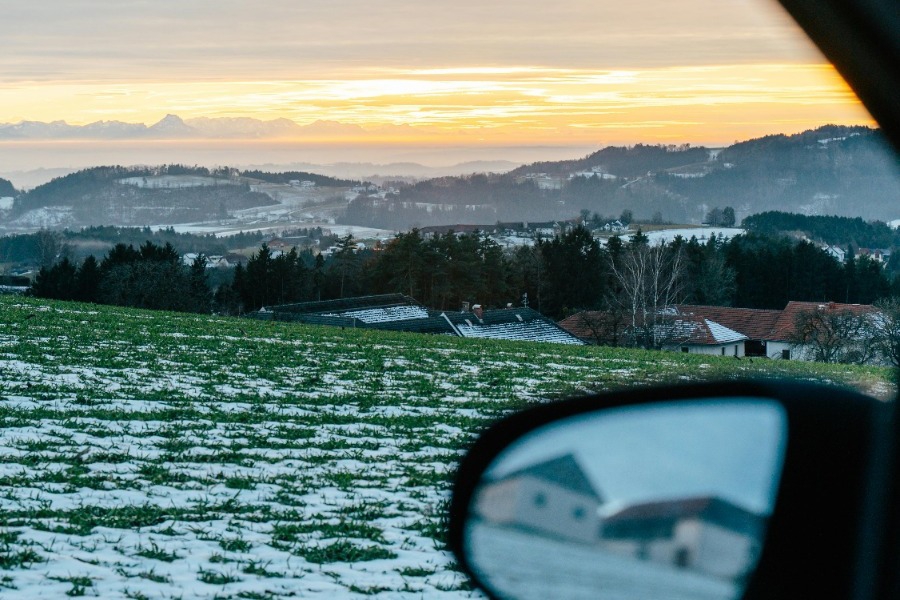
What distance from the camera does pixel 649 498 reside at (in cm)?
118

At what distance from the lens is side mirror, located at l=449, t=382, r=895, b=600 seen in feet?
3.45

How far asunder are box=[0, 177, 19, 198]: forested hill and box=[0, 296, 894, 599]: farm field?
559 feet

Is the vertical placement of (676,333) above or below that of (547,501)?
below

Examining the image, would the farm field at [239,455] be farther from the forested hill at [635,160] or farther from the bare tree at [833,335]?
the forested hill at [635,160]

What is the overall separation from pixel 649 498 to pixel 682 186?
60.6 m

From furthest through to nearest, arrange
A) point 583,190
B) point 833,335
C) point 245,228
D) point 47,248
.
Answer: point 245,228 < point 583,190 < point 47,248 < point 833,335

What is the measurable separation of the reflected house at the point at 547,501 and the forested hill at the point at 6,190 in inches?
7177

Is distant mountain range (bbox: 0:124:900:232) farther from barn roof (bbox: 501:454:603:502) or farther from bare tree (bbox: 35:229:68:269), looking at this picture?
bare tree (bbox: 35:229:68:269)

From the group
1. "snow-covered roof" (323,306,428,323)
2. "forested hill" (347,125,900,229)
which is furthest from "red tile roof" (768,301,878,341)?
"snow-covered roof" (323,306,428,323)

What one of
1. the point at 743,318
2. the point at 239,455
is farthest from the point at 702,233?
the point at 239,455

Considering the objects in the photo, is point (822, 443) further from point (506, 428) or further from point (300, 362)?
point (300, 362)

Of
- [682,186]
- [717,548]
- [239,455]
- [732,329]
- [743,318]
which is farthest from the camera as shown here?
[682,186]

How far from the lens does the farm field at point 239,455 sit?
14.6 ft

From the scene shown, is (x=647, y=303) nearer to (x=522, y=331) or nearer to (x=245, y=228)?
(x=522, y=331)
